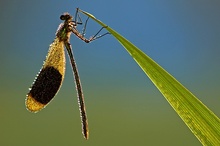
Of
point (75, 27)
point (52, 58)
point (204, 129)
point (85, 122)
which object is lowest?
point (204, 129)

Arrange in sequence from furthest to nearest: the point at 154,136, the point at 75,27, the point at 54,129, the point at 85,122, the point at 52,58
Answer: the point at 54,129, the point at 154,136, the point at 75,27, the point at 52,58, the point at 85,122

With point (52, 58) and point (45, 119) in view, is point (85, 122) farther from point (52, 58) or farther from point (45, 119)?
point (45, 119)

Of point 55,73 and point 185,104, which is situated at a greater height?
point 55,73

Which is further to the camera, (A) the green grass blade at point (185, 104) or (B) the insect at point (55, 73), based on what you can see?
(B) the insect at point (55, 73)

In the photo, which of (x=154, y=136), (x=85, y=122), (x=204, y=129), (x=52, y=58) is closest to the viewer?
(x=204, y=129)

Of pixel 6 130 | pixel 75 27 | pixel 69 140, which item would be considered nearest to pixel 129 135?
pixel 69 140

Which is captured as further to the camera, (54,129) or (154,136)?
(54,129)
